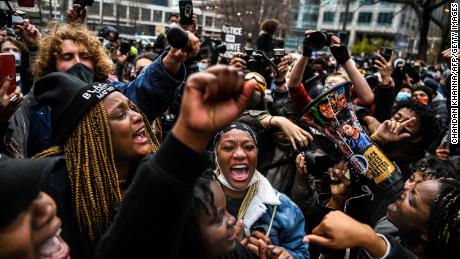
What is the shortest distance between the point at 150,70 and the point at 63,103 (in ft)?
2.37

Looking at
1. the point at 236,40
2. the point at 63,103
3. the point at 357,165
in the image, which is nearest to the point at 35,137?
the point at 63,103

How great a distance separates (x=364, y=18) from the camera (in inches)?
2366

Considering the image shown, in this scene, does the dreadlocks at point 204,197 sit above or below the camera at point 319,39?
below

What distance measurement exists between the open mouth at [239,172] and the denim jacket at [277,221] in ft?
0.43

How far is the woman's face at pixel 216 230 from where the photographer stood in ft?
3.98

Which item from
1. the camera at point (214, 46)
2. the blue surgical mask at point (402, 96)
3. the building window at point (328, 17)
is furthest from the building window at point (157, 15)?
the blue surgical mask at point (402, 96)

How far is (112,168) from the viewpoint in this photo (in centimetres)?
161

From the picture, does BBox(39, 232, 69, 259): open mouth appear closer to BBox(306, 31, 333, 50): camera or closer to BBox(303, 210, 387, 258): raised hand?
BBox(303, 210, 387, 258): raised hand

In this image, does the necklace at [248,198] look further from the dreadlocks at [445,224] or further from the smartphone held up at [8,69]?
the smartphone held up at [8,69]

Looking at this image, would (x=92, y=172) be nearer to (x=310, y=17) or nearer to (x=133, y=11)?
(x=133, y=11)

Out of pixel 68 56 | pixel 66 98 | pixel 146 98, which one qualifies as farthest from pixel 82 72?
pixel 66 98

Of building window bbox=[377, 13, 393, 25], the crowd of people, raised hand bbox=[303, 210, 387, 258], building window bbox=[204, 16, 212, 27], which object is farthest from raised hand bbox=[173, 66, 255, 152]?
building window bbox=[377, 13, 393, 25]

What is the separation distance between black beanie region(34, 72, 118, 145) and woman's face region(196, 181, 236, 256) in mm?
718

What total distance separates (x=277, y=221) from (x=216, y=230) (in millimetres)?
900
